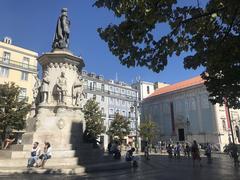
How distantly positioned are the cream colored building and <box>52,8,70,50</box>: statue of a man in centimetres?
2956

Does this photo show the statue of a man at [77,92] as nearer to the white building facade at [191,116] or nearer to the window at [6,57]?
the window at [6,57]

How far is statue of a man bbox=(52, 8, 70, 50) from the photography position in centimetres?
1688

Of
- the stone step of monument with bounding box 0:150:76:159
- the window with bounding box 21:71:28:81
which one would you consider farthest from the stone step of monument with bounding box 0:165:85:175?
the window with bounding box 21:71:28:81

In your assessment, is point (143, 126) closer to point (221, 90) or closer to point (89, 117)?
point (89, 117)

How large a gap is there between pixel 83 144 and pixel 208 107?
45.4 meters

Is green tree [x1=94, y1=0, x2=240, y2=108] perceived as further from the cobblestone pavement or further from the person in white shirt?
the person in white shirt

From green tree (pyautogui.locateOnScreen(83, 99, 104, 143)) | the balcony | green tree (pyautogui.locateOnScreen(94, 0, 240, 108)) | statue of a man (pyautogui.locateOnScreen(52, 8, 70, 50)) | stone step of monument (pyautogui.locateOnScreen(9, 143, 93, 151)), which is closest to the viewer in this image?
green tree (pyautogui.locateOnScreen(94, 0, 240, 108))

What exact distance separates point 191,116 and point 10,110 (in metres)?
41.5

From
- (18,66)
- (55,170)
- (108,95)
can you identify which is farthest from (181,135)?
(55,170)

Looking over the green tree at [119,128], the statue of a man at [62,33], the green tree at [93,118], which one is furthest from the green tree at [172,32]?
the green tree at [119,128]

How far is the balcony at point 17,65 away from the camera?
4297 cm

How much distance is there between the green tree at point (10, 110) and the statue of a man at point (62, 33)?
16.0 meters

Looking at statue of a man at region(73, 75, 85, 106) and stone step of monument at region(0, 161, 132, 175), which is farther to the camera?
statue of a man at region(73, 75, 85, 106)

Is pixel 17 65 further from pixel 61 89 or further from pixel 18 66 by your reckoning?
pixel 61 89
